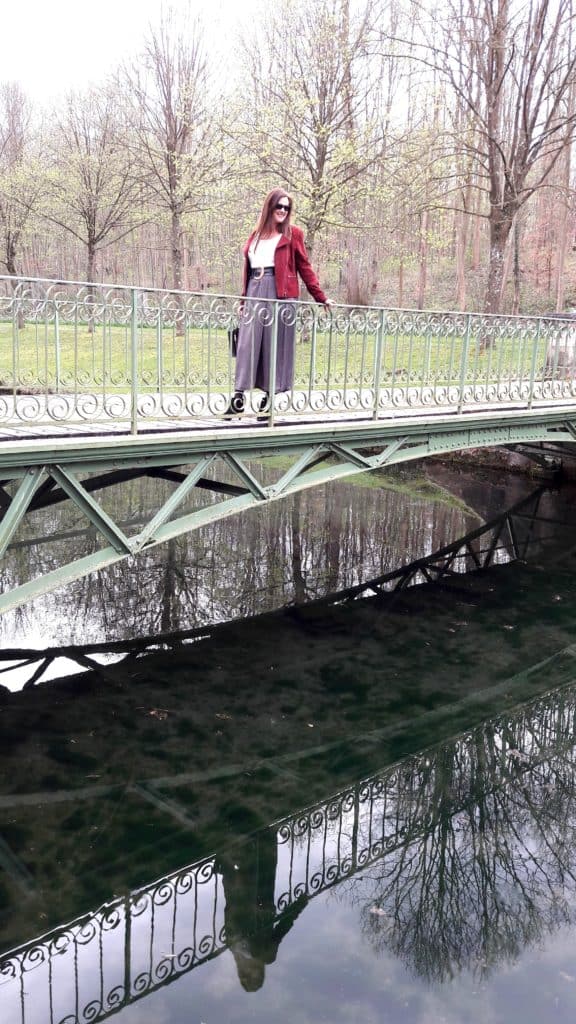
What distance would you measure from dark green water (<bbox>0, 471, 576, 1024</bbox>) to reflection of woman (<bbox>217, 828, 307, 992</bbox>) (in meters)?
0.01

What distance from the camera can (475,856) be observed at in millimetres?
5008

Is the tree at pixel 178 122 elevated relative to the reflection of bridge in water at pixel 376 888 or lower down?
elevated

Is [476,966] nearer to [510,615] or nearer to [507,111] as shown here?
[510,615]

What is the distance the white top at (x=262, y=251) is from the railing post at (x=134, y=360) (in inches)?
52.6

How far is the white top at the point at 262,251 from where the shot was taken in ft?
21.5

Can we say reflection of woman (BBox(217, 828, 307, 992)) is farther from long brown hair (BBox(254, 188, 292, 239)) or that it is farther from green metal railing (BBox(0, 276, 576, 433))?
long brown hair (BBox(254, 188, 292, 239))

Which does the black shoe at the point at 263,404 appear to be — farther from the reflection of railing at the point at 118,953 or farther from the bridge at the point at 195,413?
the reflection of railing at the point at 118,953

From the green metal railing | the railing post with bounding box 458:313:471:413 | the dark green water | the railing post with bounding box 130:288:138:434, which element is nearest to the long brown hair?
the green metal railing

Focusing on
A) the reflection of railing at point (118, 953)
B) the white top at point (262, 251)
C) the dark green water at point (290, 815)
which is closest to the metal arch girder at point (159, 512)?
the dark green water at point (290, 815)

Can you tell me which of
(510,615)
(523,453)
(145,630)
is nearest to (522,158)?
(523,453)

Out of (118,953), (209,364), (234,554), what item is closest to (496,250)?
(234,554)

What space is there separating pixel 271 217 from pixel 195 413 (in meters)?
1.71

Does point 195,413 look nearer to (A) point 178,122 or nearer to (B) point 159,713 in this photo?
(B) point 159,713

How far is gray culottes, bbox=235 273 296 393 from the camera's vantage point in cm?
666
